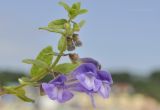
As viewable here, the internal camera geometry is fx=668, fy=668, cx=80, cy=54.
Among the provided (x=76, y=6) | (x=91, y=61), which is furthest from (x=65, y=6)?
(x=91, y=61)

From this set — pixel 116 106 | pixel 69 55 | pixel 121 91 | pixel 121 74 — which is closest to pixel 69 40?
pixel 69 55

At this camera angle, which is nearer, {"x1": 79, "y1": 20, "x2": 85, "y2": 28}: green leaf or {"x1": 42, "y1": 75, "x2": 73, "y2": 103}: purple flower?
{"x1": 42, "y1": 75, "x2": 73, "y2": 103}: purple flower

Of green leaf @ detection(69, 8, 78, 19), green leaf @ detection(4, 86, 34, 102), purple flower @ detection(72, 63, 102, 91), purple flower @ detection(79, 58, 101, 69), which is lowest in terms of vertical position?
green leaf @ detection(4, 86, 34, 102)

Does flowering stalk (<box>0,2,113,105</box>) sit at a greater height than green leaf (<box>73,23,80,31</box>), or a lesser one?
lesser

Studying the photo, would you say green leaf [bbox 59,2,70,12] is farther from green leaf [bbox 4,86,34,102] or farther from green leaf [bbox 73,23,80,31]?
green leaf [bbox 4,86,34,102]

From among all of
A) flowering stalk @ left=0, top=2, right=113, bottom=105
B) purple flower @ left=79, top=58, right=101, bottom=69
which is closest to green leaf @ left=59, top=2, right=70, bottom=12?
flowering stalk @ left=0, top=2, right=113, bottom=105

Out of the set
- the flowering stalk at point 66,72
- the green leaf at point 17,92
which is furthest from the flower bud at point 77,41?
the green leaf at point 17,92

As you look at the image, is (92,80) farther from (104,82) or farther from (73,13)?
(73,13)
